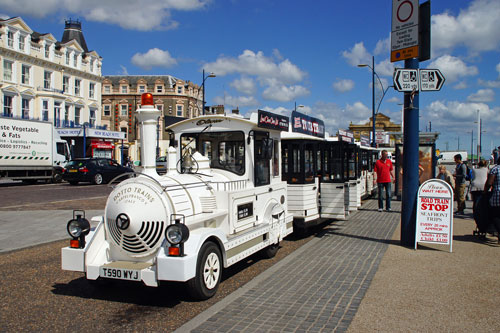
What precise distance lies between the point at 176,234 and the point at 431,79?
19.2 feet

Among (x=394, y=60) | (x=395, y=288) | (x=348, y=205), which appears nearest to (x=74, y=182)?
(x=348, y=205)

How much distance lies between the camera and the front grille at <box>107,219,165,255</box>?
5.15 metres

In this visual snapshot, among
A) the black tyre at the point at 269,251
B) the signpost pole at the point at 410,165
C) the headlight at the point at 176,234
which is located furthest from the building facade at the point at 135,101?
A: the headlight at the point at 176,234

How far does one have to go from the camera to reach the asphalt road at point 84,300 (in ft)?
14.9

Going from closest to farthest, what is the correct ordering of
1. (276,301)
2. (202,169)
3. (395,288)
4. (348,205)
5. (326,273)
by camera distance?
1. (276,301)
2. (395,288)
3. (326,273)
4. (202,169)
5. (348,205)

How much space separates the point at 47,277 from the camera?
632 centimetres

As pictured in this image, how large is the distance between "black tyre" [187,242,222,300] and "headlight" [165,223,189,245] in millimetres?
415

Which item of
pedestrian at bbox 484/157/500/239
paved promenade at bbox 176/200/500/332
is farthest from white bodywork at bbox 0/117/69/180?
pedestrian at bbox 484/157/500/239

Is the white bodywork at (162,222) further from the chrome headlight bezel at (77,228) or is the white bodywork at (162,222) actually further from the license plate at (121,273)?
the chrome headlight bezel at (77,228)

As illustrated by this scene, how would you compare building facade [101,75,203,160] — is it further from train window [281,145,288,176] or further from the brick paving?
the brick paving

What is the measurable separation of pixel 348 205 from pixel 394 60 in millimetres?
3539

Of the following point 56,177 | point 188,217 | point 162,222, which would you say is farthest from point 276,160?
point 56,177

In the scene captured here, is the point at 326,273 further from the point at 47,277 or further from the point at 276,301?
the point at 47,277

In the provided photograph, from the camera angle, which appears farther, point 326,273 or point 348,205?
point 348,205
